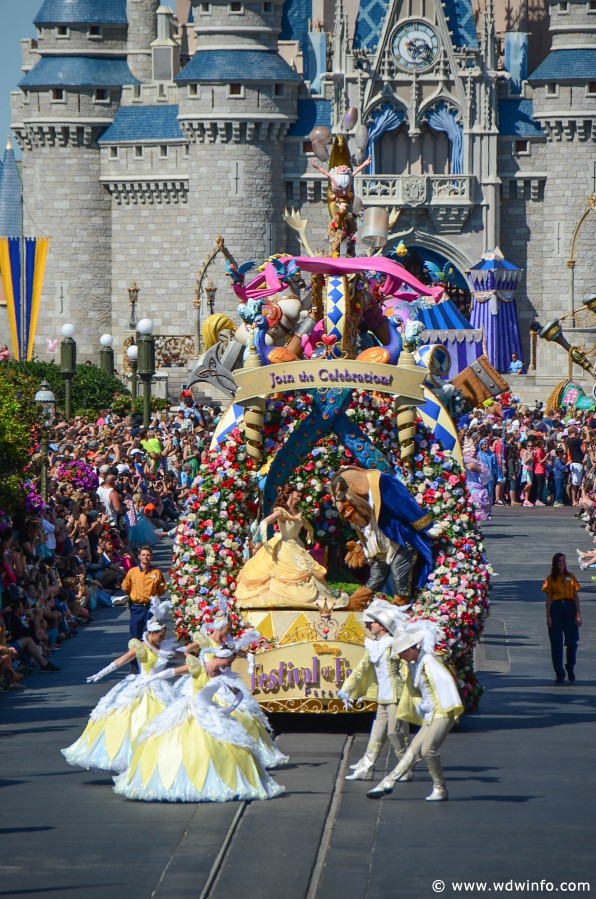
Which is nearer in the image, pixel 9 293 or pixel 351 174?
pixel 351 174

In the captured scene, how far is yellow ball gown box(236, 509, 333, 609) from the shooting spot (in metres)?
14.4

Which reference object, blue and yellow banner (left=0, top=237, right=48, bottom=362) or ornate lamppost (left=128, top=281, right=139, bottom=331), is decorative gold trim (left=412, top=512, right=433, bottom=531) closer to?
blue and yellow banner (left=0, top=237, right=48, bottom=362)

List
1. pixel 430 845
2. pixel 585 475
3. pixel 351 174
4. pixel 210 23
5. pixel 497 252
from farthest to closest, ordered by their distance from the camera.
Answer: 1. pixel 210 23
2. pixel 497 252
3. pixel 585 475
4. pixel 351 174
5. pixel 430 845

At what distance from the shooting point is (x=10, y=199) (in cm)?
6550

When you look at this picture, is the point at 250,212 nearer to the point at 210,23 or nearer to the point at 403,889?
the point at 210,23

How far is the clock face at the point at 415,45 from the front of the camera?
5578 centimetres

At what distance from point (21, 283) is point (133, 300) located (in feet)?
10.8

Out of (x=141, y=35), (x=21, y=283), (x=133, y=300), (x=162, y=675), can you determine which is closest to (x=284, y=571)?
(x=162, y=675)

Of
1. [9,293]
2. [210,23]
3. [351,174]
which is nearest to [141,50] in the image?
[210,23]

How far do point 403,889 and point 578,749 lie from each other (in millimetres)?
3857

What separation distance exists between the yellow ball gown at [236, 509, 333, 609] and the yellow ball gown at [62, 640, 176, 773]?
5.53 ft

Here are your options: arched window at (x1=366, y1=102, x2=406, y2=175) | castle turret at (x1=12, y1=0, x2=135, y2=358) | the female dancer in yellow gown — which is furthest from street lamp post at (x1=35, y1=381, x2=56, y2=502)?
castle turret at (x1=12, y1=0, x2=135, y2=358)

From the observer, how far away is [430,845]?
428 inches

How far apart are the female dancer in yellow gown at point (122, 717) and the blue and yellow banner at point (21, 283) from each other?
39.0m
